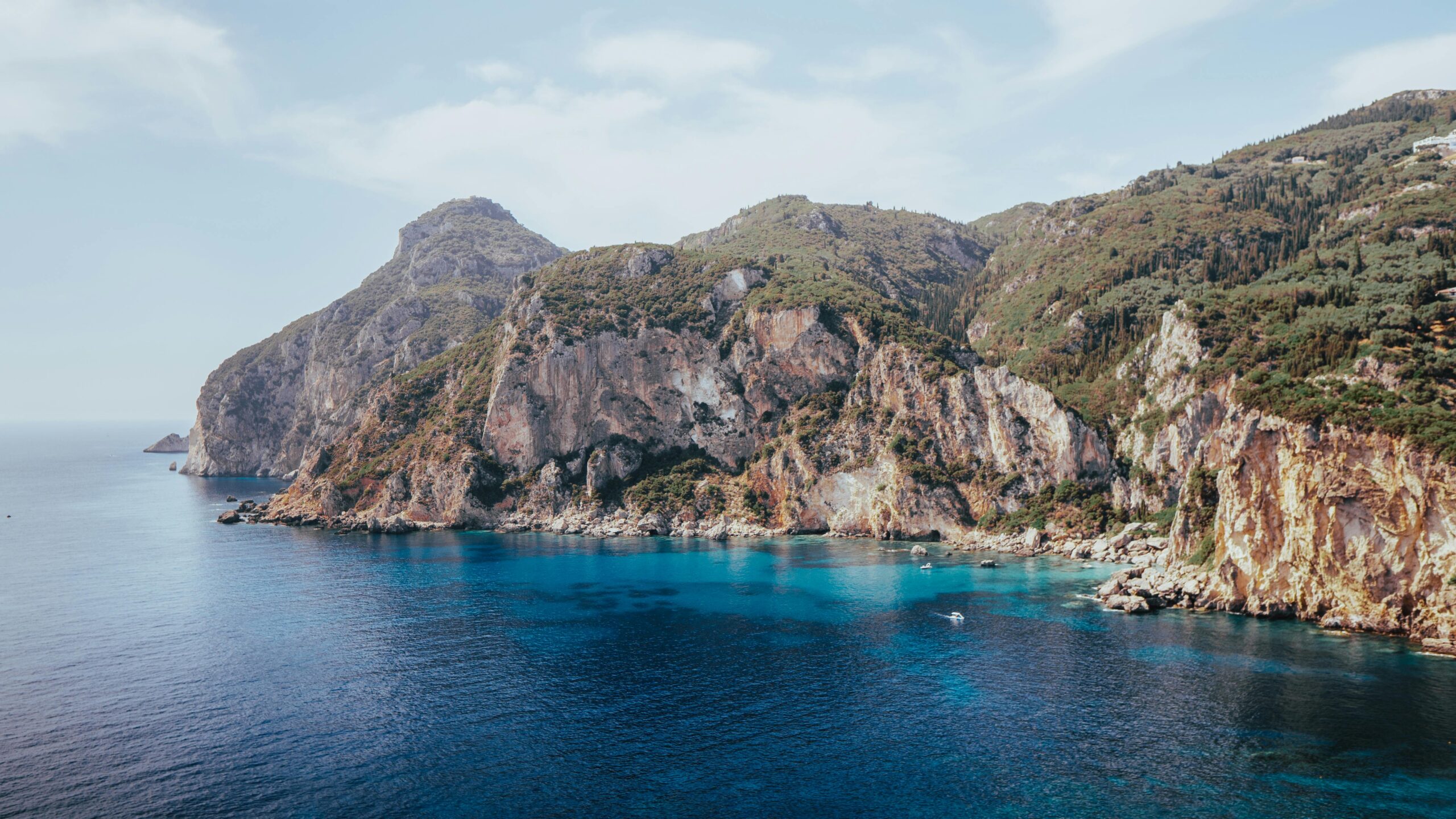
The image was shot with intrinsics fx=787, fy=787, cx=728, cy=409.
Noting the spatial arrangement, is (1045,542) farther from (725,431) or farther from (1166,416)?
(725,431)

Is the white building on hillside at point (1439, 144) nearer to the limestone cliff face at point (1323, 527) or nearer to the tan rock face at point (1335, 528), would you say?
the limestone cliff face at point (1323, 527)

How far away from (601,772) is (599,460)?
3859 inches

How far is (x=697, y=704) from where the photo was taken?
1975 inches

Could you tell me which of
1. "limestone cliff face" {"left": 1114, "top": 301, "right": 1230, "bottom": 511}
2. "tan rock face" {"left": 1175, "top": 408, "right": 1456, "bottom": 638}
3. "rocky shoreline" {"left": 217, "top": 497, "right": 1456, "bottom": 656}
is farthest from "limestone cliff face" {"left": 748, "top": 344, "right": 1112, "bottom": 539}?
"tan rock face" {"left": 1175, "top": 408, "right": 1456, "bottom": 638}

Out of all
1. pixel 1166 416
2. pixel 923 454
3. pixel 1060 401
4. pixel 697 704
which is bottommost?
pixel 697 704

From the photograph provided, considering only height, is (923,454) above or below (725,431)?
below

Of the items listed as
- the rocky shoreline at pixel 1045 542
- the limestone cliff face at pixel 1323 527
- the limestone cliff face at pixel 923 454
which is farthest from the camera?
the limestone cliff face at pixel 923 454

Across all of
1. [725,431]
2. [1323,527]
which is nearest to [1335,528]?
[1323,527]

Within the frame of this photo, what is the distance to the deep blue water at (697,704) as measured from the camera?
125ft

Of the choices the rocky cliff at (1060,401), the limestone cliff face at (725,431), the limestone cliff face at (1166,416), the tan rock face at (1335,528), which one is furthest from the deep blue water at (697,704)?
the limestone cliff face at (725,431)

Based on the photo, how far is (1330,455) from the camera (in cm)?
6150

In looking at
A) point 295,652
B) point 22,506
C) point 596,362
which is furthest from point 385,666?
point 22,506

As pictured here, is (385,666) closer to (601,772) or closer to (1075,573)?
(601,772)

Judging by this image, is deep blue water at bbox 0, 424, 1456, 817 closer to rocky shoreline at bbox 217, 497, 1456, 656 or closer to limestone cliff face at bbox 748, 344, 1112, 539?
rocky shoreline at bbox 217, 497, 1456, 656
